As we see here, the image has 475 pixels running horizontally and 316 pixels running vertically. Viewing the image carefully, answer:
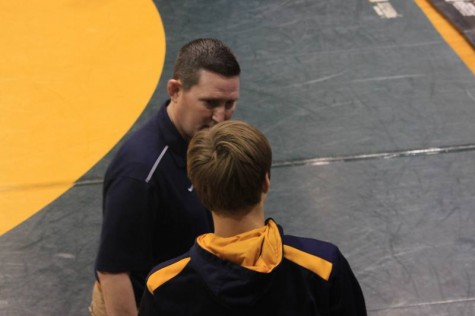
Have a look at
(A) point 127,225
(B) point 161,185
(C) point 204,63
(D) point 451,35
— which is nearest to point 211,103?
(C) point 204,63

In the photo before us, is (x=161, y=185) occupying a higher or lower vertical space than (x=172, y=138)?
lower

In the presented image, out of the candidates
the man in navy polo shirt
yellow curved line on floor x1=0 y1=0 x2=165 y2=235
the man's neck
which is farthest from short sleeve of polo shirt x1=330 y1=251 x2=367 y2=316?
yellow curved line on floor x1=0 y1=0 x2=165 y2=235

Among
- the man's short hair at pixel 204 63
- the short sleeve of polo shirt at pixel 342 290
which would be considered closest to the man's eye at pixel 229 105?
the man's short hair at pixel 204 63

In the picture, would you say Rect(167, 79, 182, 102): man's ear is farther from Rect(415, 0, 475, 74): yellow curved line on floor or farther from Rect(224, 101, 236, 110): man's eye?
Rect(415, 0, 475, 74): yellow curved line on floor

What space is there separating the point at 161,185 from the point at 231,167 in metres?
0.67

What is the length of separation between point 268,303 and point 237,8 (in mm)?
5727

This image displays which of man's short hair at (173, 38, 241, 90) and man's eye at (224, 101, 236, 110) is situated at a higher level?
man's short hair at (173, 38, 241, 90)

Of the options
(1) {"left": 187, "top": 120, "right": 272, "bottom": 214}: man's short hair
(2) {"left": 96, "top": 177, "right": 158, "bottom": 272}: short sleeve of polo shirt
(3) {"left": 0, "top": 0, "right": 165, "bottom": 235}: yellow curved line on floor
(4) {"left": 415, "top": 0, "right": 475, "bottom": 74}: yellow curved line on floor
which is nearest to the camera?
(1) {"left": 187, "top": 120, "right": 272, "bottom": 214}: man's short hair

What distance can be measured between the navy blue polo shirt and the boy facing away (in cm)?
50

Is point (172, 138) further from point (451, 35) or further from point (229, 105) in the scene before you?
point (451, 35)

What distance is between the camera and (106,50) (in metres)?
6.19

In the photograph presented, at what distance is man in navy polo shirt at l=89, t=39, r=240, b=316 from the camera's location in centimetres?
218

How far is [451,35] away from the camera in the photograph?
6.25 meters

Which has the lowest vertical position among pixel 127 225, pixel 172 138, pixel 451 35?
pixel 451 35
